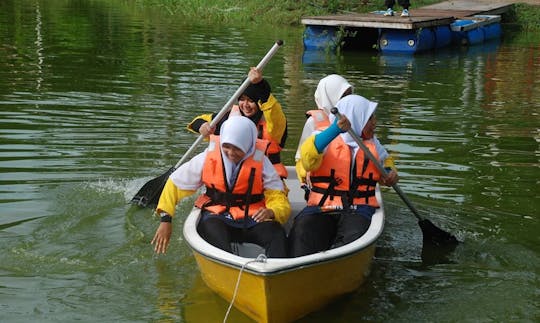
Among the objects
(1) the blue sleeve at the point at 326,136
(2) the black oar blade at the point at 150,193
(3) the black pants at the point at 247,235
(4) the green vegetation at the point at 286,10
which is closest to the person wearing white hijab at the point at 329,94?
(1) the blue sleeve at the point at 326,136

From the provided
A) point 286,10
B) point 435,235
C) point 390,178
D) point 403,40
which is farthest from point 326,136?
point 286,10

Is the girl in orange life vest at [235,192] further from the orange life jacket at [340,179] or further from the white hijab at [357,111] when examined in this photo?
the white hijab at [357,111]

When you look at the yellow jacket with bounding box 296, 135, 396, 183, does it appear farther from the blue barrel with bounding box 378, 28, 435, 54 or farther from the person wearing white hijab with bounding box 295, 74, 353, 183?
the blue barrel with bounding box 378, 28, 435, 54

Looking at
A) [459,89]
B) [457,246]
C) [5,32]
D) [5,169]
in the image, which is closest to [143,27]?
[5,32]

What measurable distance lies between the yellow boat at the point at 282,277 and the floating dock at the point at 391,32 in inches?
543

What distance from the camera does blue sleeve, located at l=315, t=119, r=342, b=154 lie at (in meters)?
5.61

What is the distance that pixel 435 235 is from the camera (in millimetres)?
6711

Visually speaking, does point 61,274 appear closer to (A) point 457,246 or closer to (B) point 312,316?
(B) point 312,316

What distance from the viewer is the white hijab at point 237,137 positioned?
17.8 ft

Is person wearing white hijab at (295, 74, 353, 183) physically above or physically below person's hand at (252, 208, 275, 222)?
above

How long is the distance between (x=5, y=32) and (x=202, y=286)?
50.1 feet

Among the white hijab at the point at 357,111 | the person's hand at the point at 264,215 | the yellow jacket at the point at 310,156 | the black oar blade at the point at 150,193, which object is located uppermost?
the white hijab at the point at 357,111

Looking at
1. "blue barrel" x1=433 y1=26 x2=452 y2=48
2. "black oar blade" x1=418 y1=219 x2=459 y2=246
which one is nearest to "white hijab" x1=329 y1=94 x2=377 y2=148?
"black oar blade" x1=418 y1=219 x2=459 y2=246

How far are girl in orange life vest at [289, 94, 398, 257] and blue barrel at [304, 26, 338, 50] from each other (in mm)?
13236
